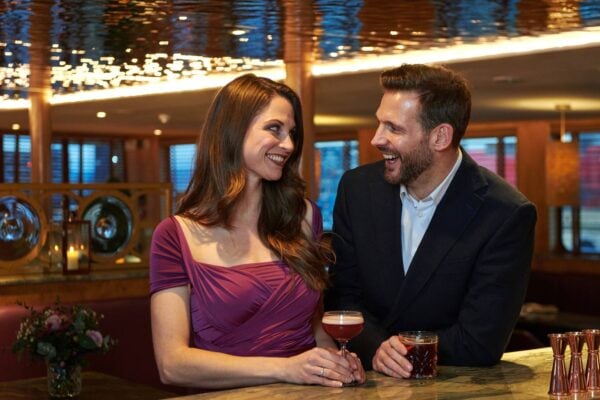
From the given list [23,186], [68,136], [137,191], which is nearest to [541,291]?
[137,191]

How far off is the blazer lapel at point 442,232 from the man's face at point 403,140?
139mm

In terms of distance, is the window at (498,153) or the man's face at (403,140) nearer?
the man's face at (403,140)

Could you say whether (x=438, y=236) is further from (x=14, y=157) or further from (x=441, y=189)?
(x=14, y=157)

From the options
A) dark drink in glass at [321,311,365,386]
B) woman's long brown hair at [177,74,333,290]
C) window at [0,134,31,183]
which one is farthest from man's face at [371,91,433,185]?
window at [0,134,31,183]

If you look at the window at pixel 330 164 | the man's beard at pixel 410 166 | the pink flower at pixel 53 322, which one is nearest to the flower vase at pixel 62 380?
the pink flower at pixel 53 322

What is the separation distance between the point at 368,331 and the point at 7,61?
6.29 meters

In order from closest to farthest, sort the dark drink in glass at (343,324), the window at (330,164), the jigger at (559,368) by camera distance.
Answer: the jigger at (559,368)
the dark drink in glass at (343,324)
the window at (330,164)

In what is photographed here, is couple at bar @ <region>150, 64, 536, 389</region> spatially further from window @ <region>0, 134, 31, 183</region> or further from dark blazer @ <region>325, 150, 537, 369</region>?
window @ <region>0, 134, 31, 183</region>

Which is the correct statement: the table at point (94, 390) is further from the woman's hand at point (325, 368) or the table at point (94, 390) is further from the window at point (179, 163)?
the window at point (179, 163)

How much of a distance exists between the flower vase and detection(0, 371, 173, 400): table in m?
0.06

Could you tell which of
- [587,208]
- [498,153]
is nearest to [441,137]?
[587,208]

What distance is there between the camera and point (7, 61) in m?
8.58

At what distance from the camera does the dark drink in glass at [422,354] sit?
2.71 meters

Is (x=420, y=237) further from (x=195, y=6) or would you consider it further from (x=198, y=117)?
(x=198, y=117)
